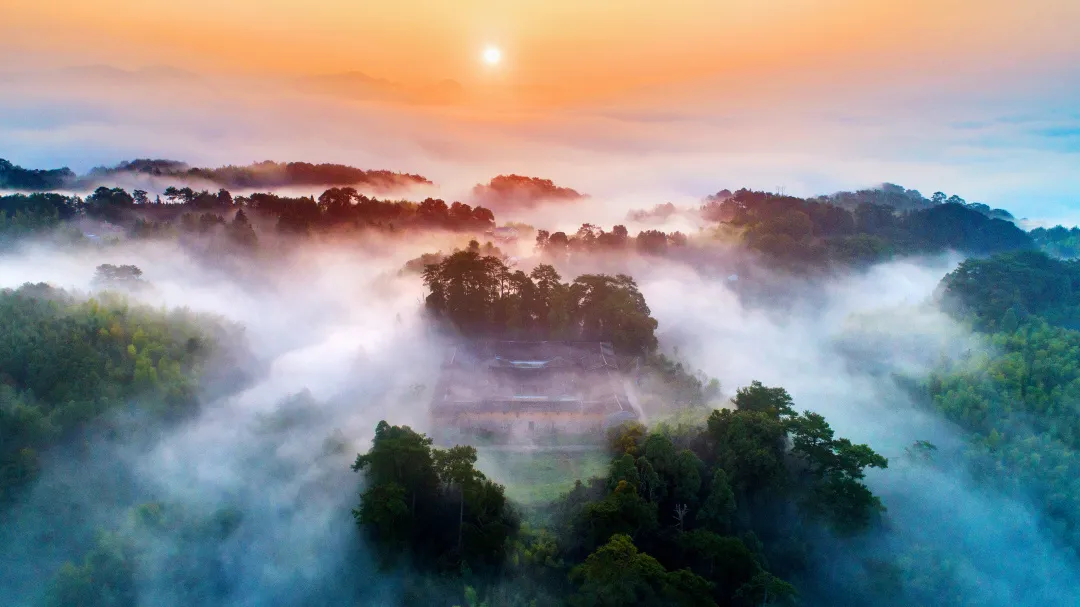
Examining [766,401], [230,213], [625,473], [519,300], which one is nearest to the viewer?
[625,473]

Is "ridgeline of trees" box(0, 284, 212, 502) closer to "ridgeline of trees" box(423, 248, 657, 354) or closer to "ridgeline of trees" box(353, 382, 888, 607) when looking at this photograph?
"ridgeline of trees" box(353, 382, 888, 607)

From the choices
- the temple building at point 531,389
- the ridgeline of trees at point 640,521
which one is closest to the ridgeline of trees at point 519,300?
the temple building at point 531,389

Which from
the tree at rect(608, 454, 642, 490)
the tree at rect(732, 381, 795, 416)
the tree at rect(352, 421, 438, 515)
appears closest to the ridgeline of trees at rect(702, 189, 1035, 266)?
the tree at rect(732, 381, 795, 416)

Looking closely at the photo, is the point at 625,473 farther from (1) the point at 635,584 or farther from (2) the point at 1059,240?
(2) the point at 1059,240

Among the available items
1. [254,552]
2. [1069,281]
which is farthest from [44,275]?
[1069,281]

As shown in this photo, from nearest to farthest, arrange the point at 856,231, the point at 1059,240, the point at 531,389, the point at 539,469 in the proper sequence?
the point at 539,469 < the point at 531,389 < the point at 856,231 < the point at 1059,240

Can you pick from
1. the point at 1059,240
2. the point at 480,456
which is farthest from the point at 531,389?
the point at 1059,240

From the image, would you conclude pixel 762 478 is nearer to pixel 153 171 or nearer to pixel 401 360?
pixel 401 360
